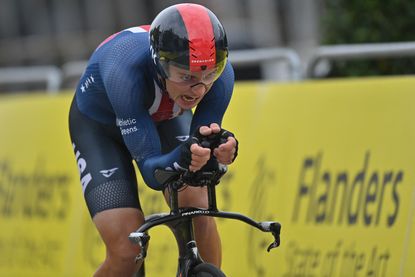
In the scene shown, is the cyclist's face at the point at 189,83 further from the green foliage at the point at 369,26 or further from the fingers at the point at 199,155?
the green foliage at the point at 369,26

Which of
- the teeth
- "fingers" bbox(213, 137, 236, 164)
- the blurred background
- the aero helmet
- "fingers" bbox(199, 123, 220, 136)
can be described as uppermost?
the aero helmet

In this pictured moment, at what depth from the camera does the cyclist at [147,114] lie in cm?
598

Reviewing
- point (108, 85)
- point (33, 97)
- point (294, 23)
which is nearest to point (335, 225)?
point (108, 85)

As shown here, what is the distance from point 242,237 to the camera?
9102 millimetres

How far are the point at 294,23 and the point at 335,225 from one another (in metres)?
14.3

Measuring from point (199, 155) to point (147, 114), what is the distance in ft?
2.22

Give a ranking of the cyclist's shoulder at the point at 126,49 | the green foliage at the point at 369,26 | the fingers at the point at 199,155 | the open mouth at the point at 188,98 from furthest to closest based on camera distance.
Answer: the green foliage at the point at 369,26 < the cyclist's shoulder at the point at 126,49 < the open mouth at the point at 188,98 < the fingers at the point at 199,155

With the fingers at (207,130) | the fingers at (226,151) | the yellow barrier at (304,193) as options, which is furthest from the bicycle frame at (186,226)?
the yellow barrier at (304,193)

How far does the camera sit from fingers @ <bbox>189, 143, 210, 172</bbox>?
5.71 m

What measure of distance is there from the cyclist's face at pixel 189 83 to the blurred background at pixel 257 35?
2974mm

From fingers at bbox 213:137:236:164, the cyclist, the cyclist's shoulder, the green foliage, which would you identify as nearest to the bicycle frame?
the cyclist

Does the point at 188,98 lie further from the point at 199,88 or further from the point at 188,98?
the point at 199,88

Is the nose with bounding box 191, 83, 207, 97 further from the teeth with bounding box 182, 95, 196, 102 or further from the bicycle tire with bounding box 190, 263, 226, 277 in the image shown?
the bicycle tire with bounding box 190, 263, 226, 277

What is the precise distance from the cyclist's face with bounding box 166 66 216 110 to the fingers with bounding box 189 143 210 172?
464 mm
